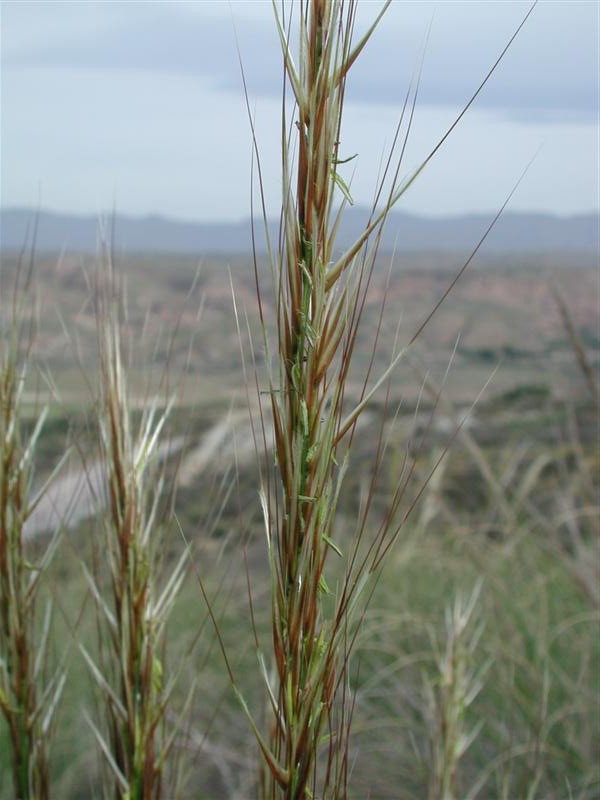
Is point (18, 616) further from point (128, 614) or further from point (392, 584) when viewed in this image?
point (392, 584)

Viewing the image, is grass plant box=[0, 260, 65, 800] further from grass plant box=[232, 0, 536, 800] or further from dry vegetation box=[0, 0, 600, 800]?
grass plant box=[232, 0, 536, 800]

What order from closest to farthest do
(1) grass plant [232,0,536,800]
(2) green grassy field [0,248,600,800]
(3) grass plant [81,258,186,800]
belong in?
1. (1) grass plant [232,0,536,800]
2. (3) grass plant [81,258,186,800]
3. (2) green grassy field [0,248,600,800]

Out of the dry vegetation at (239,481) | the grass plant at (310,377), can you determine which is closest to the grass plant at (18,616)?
the dry vegetation at (239,481)

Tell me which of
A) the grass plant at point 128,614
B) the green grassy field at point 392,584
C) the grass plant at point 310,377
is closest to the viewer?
the grass plant at point 310,377

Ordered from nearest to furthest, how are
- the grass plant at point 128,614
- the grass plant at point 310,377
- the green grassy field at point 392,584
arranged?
the grass plant at point 310,377 < the grass plant at point 128,614 < the green grassy field at point 392,584

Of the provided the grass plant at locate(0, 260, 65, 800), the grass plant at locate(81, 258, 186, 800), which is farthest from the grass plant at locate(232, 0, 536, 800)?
the grass plant at locate(0, 260, 65, 800)

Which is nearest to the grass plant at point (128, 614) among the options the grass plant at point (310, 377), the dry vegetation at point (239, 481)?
the dry vegetation at point (239, 481)

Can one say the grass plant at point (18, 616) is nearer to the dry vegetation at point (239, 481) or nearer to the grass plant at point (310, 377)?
the dry vegetation at point (239, 481)

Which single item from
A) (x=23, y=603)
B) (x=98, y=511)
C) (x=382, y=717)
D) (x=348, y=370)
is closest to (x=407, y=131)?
(x=348, y=370)

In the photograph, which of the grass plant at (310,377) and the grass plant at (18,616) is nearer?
the grass plant at (310,377)

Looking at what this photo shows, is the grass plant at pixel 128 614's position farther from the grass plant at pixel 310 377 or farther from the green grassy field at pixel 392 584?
the grass plant at pixel 310 377

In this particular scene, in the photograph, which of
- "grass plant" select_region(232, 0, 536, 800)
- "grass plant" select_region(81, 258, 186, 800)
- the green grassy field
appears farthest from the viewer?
the green grassy field

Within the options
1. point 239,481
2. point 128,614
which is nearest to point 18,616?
point 128,614

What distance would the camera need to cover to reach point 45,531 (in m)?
1.34
